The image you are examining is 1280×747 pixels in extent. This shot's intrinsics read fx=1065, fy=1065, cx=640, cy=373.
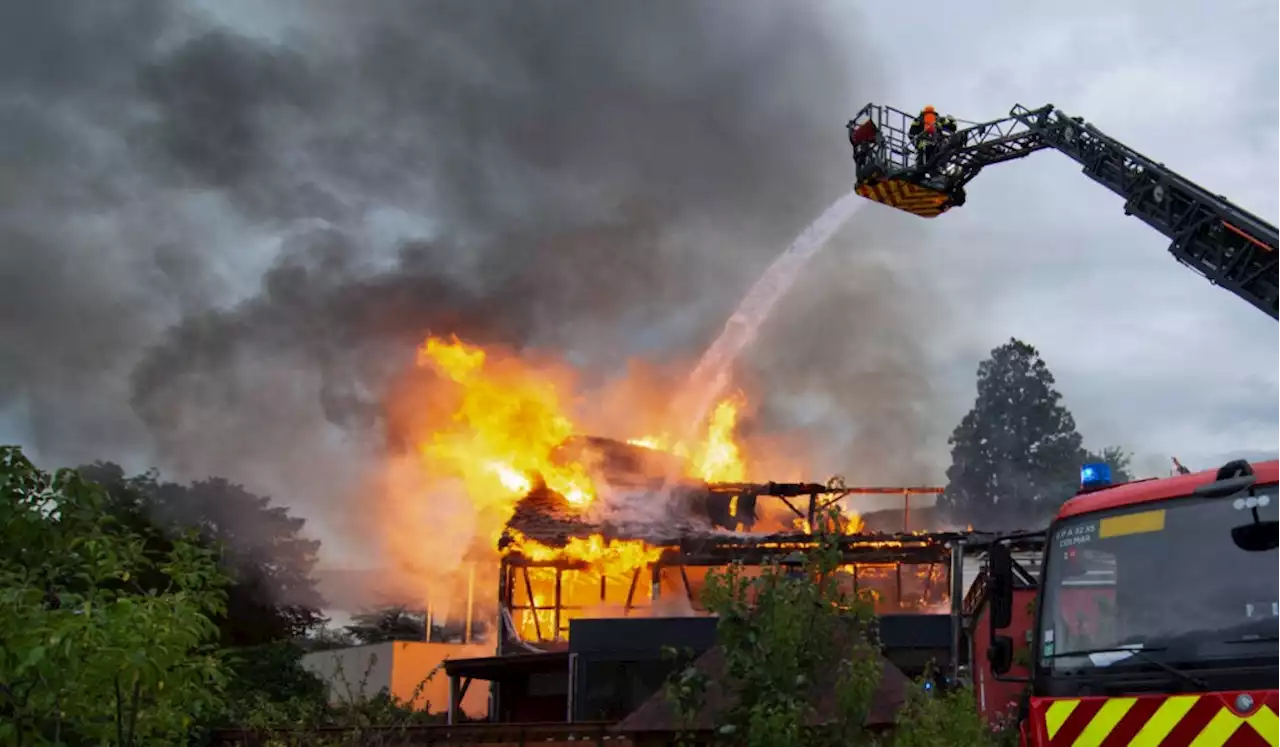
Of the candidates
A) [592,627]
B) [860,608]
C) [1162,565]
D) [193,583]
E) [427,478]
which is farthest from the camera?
[427,478]

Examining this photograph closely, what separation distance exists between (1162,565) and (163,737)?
563cm

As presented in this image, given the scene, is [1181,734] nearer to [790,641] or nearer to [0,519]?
[790,641]

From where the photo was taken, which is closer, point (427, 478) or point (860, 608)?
point (860, 608)

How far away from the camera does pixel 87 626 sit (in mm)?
4273

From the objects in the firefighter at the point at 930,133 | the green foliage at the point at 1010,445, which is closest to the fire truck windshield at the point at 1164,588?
the firefighter at the point at 930,133

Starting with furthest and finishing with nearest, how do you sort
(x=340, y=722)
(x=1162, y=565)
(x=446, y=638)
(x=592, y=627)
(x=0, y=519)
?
(x=446, y=638)
(x=592, y=627)
(x=340, y=722)
(x=1162, y=565)
(x=0, y=519)

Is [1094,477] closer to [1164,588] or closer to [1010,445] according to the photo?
[1164,588]

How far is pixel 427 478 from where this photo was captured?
29.8 metres

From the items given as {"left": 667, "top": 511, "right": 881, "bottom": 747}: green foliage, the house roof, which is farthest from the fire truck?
{"left": 667, "top": 511, "right": 881, "bottom": 747}: green foliage

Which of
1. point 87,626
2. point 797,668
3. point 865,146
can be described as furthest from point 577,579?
point 87,626

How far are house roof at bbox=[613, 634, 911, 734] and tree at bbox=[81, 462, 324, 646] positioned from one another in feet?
90.3

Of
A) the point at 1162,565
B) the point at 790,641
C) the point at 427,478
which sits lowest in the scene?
the point at 790,641

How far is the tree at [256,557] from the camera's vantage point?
111ft

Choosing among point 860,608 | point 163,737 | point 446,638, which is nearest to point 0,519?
point 163,737
